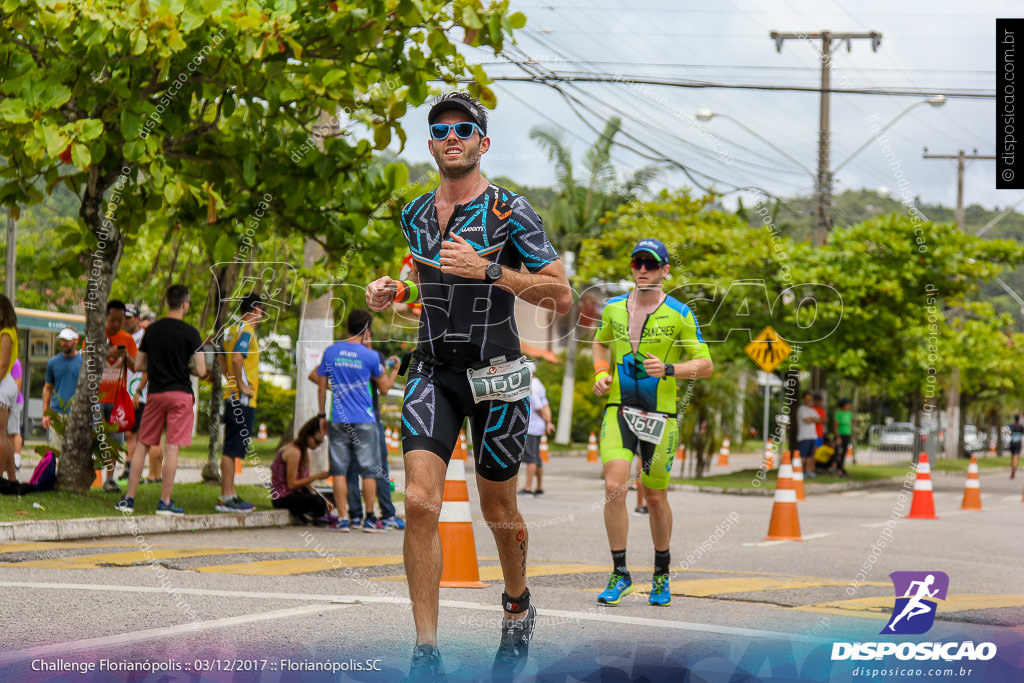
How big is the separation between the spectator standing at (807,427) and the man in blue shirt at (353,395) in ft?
50.0

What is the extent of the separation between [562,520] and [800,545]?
3.52 metres

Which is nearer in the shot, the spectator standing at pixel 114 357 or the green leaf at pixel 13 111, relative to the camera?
the green leaf at pixel 13 111

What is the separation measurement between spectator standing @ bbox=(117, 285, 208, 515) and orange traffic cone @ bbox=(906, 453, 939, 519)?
32.9 feet

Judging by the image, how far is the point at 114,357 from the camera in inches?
475

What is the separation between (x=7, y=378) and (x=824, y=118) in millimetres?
19752

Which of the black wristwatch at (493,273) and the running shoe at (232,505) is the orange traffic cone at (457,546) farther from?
the running shoe at (232,505)

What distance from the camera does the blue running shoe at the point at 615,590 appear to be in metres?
6.45

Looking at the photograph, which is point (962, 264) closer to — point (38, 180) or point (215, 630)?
point (38, 180)

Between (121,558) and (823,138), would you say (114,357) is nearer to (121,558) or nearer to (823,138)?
(121,558)

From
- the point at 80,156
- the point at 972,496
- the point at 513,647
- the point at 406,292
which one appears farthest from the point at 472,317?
the point at 972,496

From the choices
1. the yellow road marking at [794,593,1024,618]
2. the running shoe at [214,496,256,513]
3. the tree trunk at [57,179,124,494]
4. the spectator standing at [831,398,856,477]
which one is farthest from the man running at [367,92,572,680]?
the spectator standing at [831,398,856,477]

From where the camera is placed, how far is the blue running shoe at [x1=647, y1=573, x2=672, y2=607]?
6500mm

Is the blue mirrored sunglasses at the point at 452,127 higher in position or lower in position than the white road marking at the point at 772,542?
higher

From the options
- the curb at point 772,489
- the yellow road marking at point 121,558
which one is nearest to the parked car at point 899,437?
the curb at point 772,489
